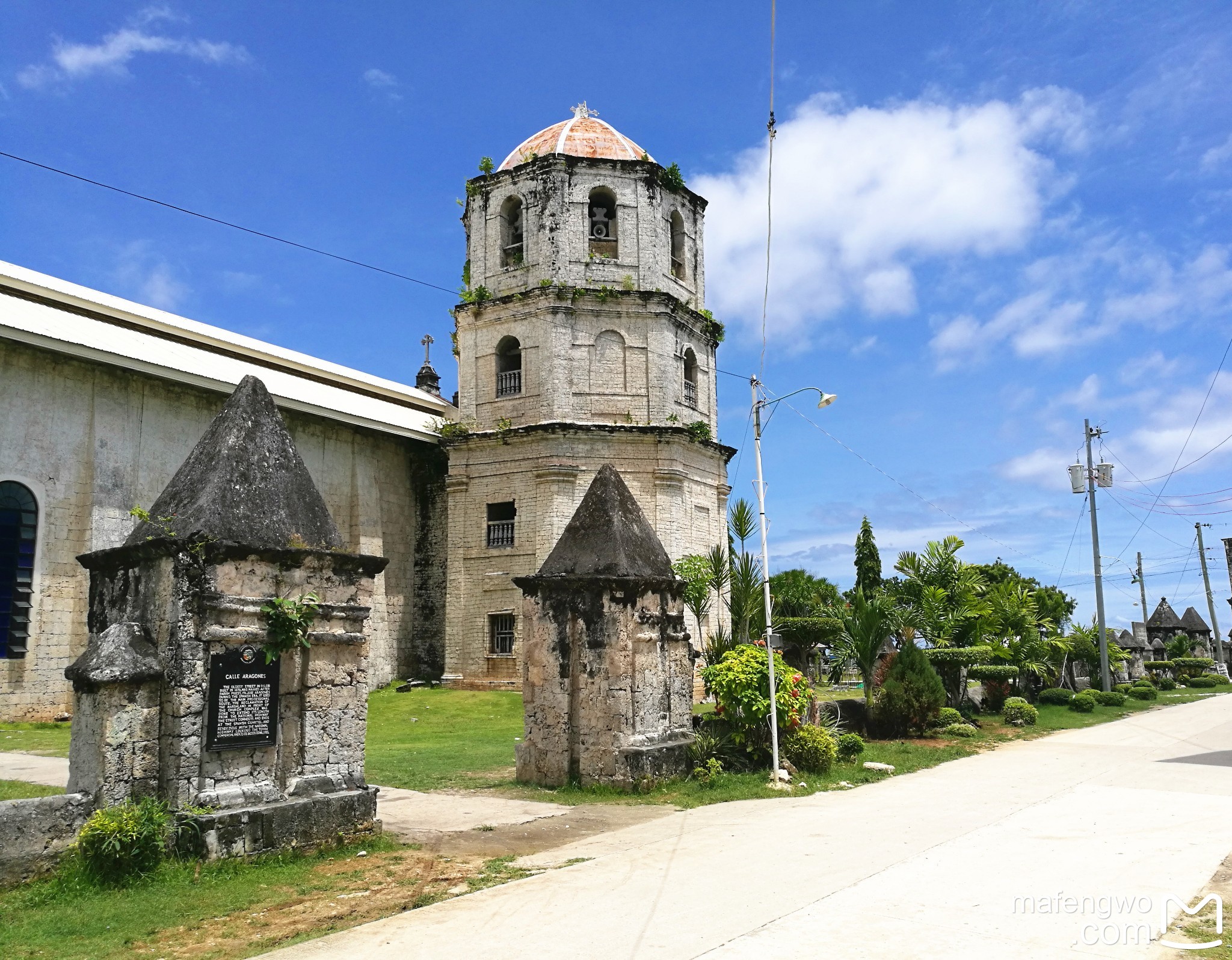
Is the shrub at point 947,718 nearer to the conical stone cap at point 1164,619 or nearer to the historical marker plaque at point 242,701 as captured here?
the historical marker plaque at point 242,701

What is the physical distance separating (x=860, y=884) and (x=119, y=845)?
17.0 ft

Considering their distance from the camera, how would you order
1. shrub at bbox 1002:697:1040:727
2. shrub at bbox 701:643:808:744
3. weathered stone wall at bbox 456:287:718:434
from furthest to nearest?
weathered stone wall at bbox 456:287:718:434, shrub at bbox 1002:697:1040:727, shrub at bbox 701:643:808:744

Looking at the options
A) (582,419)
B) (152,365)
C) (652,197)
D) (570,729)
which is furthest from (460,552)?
(570,729)

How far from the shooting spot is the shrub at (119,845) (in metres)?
6.58

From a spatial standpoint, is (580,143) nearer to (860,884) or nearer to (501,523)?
(501,523)

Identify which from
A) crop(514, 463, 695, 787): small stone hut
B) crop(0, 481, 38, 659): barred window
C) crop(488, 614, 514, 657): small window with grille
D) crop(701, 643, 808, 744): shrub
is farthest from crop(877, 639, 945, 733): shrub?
crop(0, 481, 38, 659): barred window

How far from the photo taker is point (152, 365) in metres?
20.2

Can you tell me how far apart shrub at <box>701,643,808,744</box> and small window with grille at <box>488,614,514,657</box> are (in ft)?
43.0

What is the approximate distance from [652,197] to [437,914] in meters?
23.6

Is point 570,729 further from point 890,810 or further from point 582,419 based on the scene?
point 582,419

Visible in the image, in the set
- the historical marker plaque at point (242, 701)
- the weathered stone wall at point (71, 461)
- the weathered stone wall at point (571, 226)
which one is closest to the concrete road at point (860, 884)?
the historical marker plaque at point (242, 701)

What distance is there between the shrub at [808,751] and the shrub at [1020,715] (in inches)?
405

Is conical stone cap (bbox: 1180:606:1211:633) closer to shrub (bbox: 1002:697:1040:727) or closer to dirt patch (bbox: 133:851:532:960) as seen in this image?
shrub (bbox: 1002:697:1040:727)

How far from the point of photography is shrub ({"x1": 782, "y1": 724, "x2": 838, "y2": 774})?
41.8 feet
